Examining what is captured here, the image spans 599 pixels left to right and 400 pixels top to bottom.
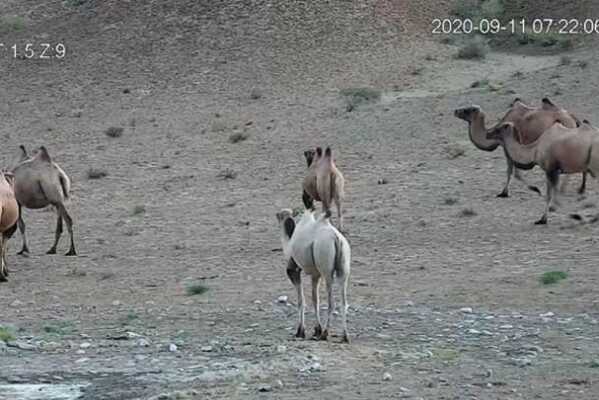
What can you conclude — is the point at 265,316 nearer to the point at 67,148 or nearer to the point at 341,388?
the point at 341,388

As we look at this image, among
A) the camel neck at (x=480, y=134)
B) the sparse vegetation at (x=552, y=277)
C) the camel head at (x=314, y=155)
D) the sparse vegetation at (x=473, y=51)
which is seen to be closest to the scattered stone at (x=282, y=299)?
the sparse vegetation at (x=552, y=277)

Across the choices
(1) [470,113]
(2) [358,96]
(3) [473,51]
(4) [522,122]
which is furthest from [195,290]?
(3) [473,51]

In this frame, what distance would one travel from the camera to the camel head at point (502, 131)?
63.5 ft

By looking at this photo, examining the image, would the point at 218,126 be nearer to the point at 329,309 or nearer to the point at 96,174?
the point at 96,174

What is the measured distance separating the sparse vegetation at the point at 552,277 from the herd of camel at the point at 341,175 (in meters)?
2.27

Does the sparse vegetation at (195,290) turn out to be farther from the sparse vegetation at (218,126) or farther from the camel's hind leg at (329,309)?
the sparse vegetation at (218,126)

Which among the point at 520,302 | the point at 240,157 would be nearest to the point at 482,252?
the point at 520,302

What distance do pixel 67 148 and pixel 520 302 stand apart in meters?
16.1

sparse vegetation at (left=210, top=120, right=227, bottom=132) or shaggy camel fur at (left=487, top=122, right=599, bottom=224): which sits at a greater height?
sparse vegetation at (left=210, top=120, right=227, bottom=132)

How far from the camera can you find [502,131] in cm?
1950

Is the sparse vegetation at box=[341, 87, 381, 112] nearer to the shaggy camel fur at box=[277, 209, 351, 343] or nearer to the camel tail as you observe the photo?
the shaggy camel fur at box=[277, 209, 351, 343]

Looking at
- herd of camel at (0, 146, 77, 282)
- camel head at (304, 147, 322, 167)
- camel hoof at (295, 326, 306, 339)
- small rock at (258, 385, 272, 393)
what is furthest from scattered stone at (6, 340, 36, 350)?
camel head at (304, 147, 322, 167)

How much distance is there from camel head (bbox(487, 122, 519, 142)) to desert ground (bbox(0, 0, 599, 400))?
0.84 m

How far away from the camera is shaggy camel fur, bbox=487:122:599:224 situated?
17.5 meters
